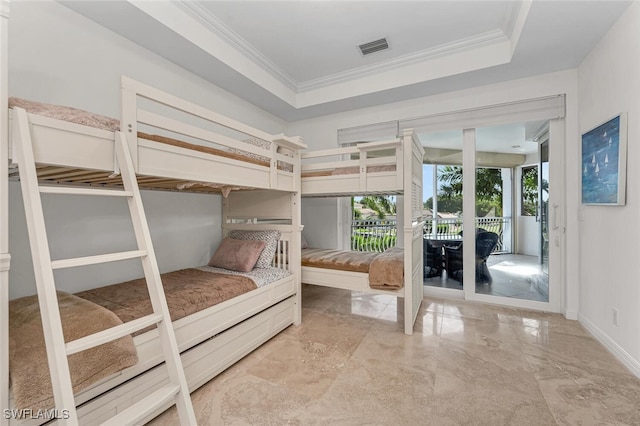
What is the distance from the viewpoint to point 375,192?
105 inches

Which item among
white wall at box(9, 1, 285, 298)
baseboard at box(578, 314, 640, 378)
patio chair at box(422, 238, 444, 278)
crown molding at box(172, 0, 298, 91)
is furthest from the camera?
patio chair at box(422, 238, 444, 278)

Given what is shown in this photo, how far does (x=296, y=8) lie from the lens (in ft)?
7.53

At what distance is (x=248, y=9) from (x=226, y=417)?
2957mm

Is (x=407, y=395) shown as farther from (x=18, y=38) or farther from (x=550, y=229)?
(x=18, y=38)

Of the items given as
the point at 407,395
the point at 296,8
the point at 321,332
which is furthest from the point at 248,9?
the point at 407,395

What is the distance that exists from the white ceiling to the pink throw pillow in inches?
69.9

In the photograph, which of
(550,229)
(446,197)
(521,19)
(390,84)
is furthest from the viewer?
(446,197)

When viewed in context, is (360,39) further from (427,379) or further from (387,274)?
(427,379)

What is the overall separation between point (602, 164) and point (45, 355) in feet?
12.1

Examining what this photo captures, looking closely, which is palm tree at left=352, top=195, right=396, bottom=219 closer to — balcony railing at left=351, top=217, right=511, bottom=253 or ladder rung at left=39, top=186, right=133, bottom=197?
balcony railing at left=351, top=217, right=511, bottom=253

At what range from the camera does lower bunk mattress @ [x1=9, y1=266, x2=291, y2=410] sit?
0.99 meters

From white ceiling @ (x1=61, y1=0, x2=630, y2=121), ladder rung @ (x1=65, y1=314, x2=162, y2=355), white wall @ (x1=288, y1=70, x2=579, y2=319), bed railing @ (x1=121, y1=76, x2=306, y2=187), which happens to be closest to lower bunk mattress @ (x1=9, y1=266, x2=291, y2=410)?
ladder rung @ (x1=65, y1=314, x2=162, y2=355)

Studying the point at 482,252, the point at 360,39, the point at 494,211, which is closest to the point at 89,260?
the point at 360,39
